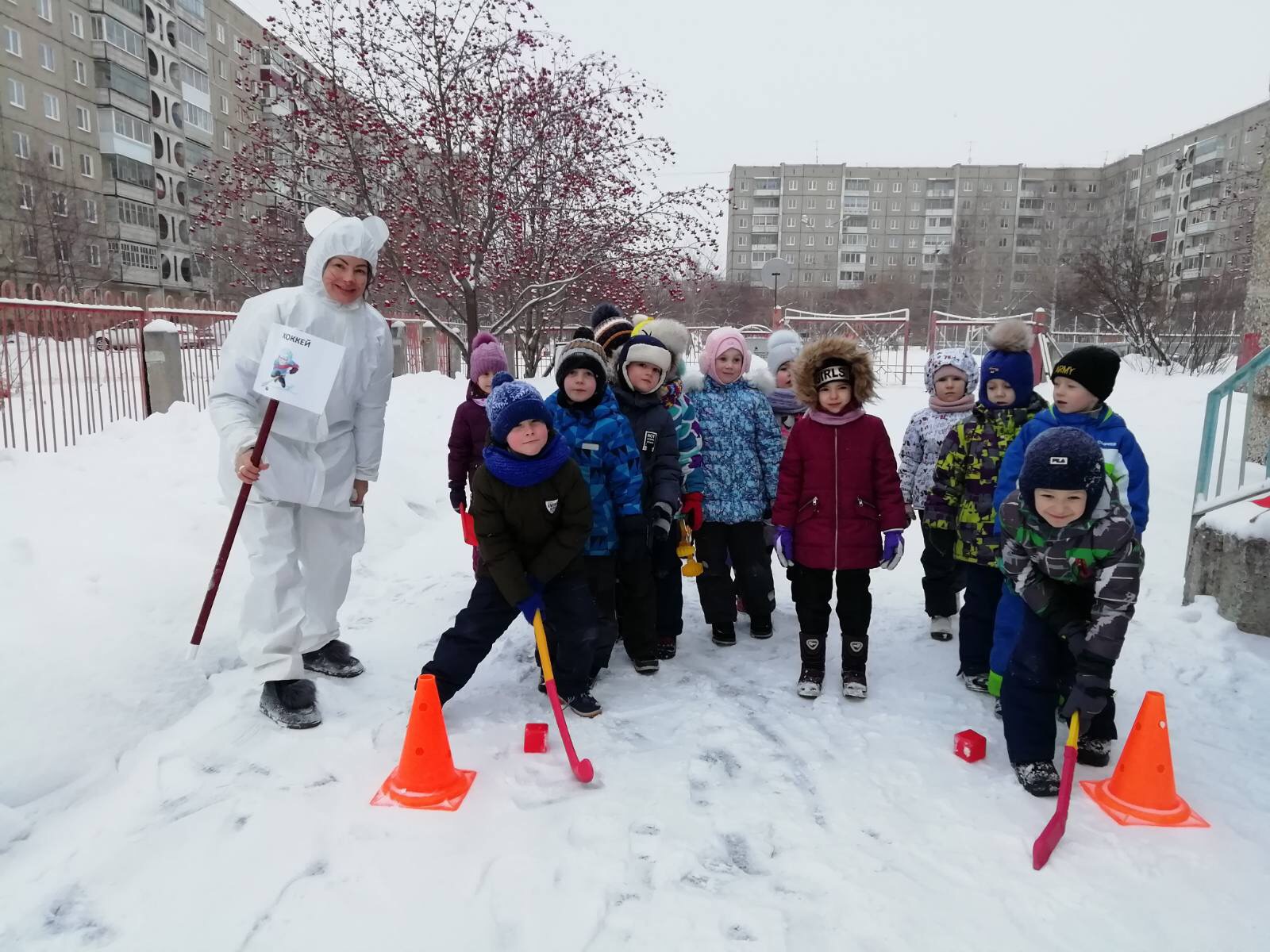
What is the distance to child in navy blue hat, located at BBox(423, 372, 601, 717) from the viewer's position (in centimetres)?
333

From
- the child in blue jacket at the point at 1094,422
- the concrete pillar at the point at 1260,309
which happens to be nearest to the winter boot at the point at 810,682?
the child in blue jacket at the point at 1094,422

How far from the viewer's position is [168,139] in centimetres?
4450

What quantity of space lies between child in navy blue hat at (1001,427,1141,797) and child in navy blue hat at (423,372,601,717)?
5.79 ft

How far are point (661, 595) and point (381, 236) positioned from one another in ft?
7.65

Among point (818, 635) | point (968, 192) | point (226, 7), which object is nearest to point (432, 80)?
point (818, 635)

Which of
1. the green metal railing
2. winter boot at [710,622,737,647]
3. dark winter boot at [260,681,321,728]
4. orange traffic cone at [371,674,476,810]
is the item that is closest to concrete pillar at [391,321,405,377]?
winter boot at [710,622,737,647]

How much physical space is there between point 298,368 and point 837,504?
2.50 m

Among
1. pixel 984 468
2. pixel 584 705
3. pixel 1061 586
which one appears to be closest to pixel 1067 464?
pixel 1061 586

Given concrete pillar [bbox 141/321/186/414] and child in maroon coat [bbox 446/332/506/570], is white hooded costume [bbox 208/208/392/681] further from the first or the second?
concrete pillar [bbox 141/321/186/414]

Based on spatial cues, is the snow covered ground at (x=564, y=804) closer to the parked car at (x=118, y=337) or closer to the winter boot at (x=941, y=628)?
the winter boot at (x=941, y=628)

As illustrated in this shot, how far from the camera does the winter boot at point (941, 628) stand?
4.58m

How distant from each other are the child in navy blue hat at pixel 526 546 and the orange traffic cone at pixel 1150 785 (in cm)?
209

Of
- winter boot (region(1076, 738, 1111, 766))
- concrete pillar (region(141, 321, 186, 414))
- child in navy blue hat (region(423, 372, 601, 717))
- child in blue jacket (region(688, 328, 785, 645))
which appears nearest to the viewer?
winter boot (region(1076, 738, 1111, 766))

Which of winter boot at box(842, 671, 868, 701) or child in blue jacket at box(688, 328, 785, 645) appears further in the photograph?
child in blue jacket at box(688, 328, 785, 645)
